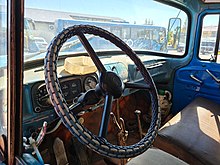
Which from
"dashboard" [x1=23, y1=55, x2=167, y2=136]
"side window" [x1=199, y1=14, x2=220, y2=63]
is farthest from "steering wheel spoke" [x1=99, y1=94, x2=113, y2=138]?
"side window" [x1=199, y1=14, x2=220, y2=63]

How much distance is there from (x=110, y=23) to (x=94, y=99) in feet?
4.73

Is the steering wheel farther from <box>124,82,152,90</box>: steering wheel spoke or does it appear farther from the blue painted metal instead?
the blue painted metal

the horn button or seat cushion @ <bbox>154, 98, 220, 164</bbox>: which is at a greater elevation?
the horn button

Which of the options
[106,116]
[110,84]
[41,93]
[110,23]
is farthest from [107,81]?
[110,23]

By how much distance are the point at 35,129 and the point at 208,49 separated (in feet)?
7.12

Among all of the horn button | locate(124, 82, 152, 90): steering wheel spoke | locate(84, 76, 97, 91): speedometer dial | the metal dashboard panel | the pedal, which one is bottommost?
the pedal

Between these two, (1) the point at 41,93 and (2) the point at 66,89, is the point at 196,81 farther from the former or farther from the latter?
(1) the point at 41,93

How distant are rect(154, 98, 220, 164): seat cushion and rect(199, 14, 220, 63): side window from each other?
Answer: 81cm

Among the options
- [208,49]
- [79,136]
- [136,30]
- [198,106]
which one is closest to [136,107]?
[198,106]

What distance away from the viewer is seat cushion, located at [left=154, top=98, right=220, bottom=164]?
1.44m

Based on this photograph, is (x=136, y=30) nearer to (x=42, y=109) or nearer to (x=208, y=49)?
(x=208, y=49)

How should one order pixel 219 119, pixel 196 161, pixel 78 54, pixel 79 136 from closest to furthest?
pixel 79 136
pixel 196 161
pixel 78 54
pixel 219 119

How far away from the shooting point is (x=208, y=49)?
2611 mm

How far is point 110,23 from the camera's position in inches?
83.7
